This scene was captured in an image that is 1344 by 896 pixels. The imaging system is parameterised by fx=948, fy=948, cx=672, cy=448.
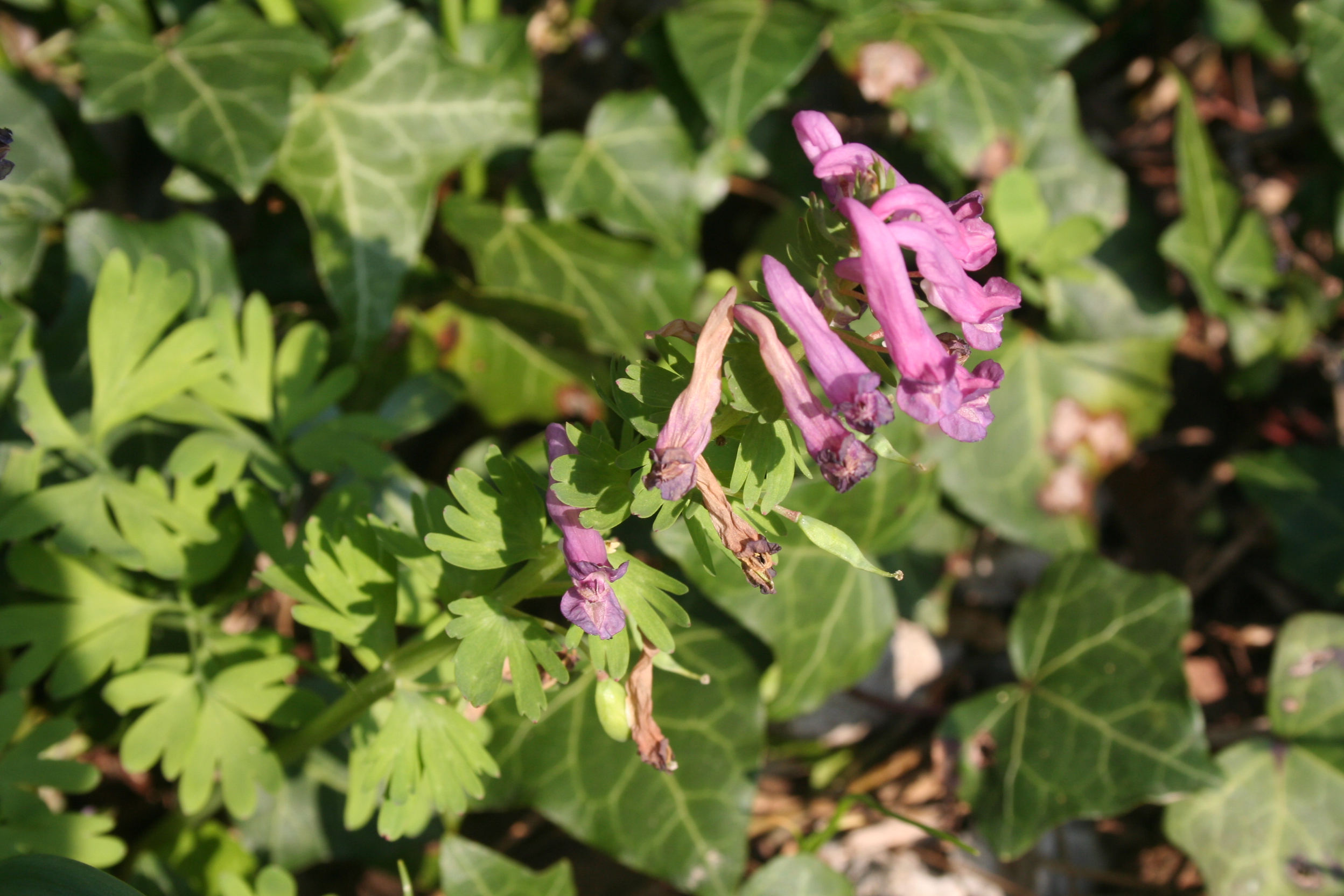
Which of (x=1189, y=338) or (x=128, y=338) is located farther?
(x=1189, y=338)

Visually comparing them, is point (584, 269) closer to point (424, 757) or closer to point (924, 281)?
point (424, 757)

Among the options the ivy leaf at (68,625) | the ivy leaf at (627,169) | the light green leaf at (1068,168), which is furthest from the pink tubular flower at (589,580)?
the light green leaf at (1068,168)

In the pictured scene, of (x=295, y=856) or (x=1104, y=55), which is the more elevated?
(x=1104, y=55)

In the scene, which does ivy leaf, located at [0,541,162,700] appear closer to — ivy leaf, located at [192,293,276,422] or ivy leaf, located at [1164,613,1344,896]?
ivy leaf, located at [192,293,276,422]

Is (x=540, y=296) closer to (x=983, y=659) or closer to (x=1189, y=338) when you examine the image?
(x=983, y=659)

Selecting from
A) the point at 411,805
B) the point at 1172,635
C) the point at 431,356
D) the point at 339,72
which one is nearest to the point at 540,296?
the point at 431,356
